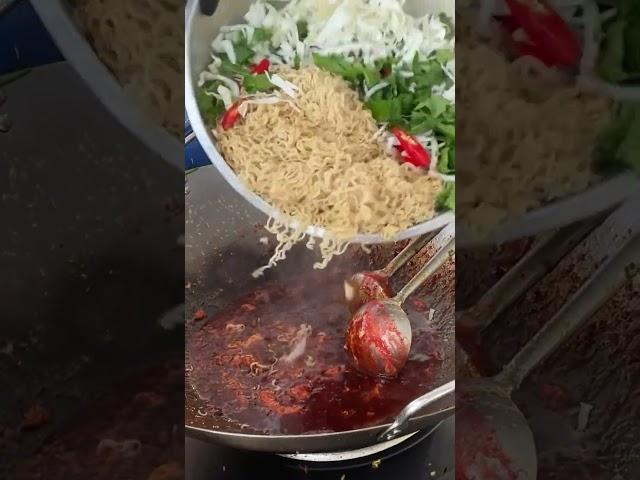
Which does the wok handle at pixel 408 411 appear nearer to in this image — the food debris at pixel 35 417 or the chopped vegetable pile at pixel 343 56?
the chopped vegetable pile at pixel 343 56

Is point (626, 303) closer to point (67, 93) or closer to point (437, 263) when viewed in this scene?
point (437, 263)

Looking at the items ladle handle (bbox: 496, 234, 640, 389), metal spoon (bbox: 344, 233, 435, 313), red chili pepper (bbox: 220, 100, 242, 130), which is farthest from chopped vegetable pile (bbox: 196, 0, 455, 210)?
ladle handle (bbox: 496, 234, 640, 389)

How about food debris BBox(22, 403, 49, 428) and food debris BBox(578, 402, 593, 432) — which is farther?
food debris BBox(578, 402, 593, 432)

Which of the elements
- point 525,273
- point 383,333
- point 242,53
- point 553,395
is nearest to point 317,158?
point 242,53

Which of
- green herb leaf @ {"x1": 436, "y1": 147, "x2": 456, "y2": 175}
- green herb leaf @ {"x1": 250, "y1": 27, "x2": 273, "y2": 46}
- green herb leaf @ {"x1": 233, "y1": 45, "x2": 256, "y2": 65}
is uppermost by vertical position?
green herb leaf @ {"x1": 250, "y1": 27, "x2": 273, "y2": 46}

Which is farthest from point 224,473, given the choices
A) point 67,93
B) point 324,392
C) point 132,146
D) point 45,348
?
point 67,93

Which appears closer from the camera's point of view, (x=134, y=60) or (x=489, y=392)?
(x=134, y=60)

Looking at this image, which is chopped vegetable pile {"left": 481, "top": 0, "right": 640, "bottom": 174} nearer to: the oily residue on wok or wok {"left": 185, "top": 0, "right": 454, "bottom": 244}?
wok {"left": 185, "top": 0, "right": 454, "bottom": 244}
